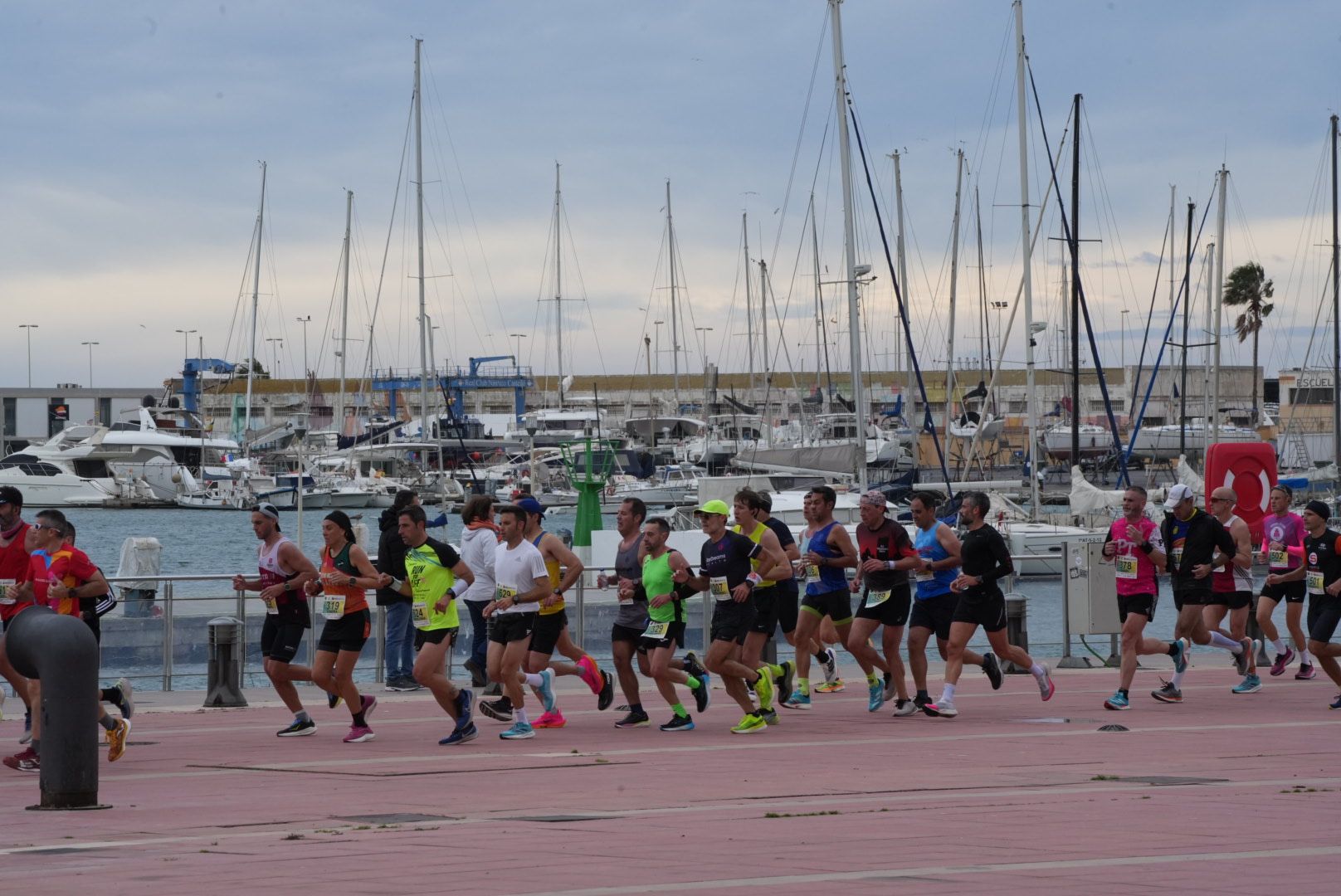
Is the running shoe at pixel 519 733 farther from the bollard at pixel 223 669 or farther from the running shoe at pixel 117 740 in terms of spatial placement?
the bollard at pixel 223 669

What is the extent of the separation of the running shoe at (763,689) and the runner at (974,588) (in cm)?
164

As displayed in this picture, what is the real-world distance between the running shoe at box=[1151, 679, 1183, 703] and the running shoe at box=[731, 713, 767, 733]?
4.07 metres

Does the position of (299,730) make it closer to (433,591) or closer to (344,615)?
(344,615)

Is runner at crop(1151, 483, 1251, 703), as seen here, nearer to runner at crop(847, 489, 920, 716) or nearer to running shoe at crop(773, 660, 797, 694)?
runner at crop(847, 489, 920, 716)

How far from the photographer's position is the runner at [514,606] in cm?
1300

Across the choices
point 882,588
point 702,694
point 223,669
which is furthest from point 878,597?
point 223,669

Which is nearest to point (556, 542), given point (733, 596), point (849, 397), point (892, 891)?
point (733, 596)

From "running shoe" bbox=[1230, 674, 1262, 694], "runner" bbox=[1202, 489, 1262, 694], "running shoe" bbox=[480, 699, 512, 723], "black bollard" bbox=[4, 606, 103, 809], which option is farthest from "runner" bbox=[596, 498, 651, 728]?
"running shoe" bbox=[1230, 674, 1262, 694]

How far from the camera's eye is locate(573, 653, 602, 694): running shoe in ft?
45.6

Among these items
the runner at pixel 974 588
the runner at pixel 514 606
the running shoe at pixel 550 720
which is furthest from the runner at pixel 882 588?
the runner at pixel 514 606

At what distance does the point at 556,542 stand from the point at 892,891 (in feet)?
24.7

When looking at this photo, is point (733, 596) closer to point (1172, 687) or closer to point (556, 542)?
point (556, 542)

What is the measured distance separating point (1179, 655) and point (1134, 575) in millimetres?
896

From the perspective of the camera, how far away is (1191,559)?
15680 millimetres
